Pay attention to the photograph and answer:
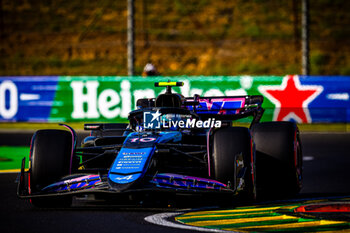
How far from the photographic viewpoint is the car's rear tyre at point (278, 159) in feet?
30.4

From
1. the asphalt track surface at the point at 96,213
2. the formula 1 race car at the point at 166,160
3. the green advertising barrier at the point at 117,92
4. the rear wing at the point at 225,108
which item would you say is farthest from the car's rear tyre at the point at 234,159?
the green advertising barrier at the point at 117,92

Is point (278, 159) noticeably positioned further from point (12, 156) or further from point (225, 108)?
point (12, 156)

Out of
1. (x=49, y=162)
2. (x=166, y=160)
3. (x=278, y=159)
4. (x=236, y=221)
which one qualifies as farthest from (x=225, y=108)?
(x=236, y=221)

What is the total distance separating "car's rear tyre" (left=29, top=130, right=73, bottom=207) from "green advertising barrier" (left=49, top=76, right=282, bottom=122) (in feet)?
38.9

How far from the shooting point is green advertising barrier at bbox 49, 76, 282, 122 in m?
20.3

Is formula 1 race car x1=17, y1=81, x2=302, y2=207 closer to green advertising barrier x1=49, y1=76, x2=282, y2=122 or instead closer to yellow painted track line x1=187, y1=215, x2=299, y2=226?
yellow painted track line x1=187, y1=215, x2=299, y2=226

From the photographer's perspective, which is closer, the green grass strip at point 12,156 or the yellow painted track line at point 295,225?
the yellow painted track line at point 295,225

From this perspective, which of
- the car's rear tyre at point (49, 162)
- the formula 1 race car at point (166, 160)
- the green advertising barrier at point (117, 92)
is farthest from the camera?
the green advertising barrier at point (117, 92)

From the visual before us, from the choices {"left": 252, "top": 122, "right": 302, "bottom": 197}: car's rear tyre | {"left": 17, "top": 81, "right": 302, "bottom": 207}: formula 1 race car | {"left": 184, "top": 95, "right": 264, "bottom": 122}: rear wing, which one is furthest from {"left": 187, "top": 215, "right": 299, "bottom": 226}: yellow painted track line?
{"left": 184, "top": 95, "right": 264, "bottom": 122}: rear wing

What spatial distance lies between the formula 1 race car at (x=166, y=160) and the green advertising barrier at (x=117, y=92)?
10.4 m

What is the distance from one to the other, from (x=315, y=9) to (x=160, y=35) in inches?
351

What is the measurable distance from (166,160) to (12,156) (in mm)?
6503

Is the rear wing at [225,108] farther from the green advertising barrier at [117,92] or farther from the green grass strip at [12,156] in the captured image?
the green advertising barrier at [117,92]

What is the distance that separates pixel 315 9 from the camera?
43906mm
